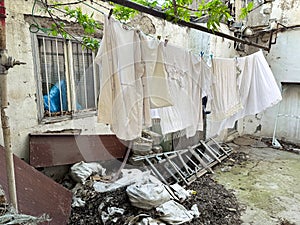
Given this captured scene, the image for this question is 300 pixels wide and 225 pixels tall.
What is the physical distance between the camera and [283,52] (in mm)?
6215

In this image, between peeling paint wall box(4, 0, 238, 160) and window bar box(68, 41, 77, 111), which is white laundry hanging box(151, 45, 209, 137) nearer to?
window bar box(68, 41, 77, 111)

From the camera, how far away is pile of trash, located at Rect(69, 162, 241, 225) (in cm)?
256

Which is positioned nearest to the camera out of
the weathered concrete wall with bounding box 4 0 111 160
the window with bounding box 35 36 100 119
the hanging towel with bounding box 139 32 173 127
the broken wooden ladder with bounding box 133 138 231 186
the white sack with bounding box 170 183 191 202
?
the hanging towel with bounding box 139 32 173 127

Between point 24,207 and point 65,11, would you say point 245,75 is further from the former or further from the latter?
point 24,207

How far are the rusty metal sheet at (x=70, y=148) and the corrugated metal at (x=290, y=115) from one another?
5.27 metres

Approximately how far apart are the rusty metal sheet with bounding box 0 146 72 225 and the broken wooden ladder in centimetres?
157

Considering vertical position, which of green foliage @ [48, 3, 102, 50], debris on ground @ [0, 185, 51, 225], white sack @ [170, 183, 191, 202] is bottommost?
white sack @ [170, 183, 191, 202]

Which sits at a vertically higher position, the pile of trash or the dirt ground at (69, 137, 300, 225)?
the pile of trash

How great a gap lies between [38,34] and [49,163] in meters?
1.65

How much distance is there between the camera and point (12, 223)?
0.85m

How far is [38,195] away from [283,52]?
22.5ft

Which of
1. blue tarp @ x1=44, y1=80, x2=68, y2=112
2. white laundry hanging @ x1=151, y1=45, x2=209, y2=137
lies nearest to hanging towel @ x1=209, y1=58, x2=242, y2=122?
white laundry hanging @ x1=151, y1=45, x2=209, y2=137

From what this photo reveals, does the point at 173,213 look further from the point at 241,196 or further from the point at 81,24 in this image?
the point at 81,24

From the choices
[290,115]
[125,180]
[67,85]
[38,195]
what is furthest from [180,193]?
[290,115]
